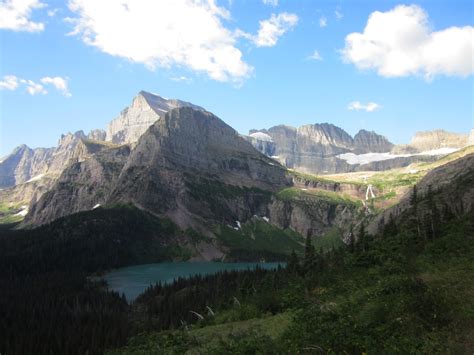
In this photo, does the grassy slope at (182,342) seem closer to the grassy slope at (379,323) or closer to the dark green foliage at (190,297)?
the grassy slope at (379,323)

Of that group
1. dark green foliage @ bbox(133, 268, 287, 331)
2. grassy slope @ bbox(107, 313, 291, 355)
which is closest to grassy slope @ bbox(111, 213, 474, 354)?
grassy slope @ bbox(107, 313, 291, 355)

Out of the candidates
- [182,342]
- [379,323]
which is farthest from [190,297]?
[379,323]

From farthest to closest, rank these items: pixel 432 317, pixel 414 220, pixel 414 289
Result: pixel 414 220 → pixel 414 289 → pixel 432 317

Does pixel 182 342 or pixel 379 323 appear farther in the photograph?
pixel 182 342

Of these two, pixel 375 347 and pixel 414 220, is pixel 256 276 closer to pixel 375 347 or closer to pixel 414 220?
pixel 414 220

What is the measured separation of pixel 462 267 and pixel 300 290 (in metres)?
22.9

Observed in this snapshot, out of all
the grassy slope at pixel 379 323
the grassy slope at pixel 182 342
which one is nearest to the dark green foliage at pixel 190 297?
the grassy slope at pixel 379 323

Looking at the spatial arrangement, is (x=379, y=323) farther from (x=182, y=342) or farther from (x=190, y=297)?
(x=190, y=297)

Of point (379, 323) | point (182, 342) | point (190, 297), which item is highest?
point (379, 323)

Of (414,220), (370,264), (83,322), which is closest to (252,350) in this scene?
(370,264)

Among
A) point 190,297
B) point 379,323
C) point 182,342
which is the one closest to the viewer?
point 379,323

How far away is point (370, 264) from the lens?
6569cm

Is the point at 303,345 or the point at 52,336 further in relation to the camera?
the point at 52,336

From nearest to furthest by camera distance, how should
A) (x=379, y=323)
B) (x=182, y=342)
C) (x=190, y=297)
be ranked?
1. (x=379, y=323)
2. (x=182, y=342)
3. (x=190, y=297)
